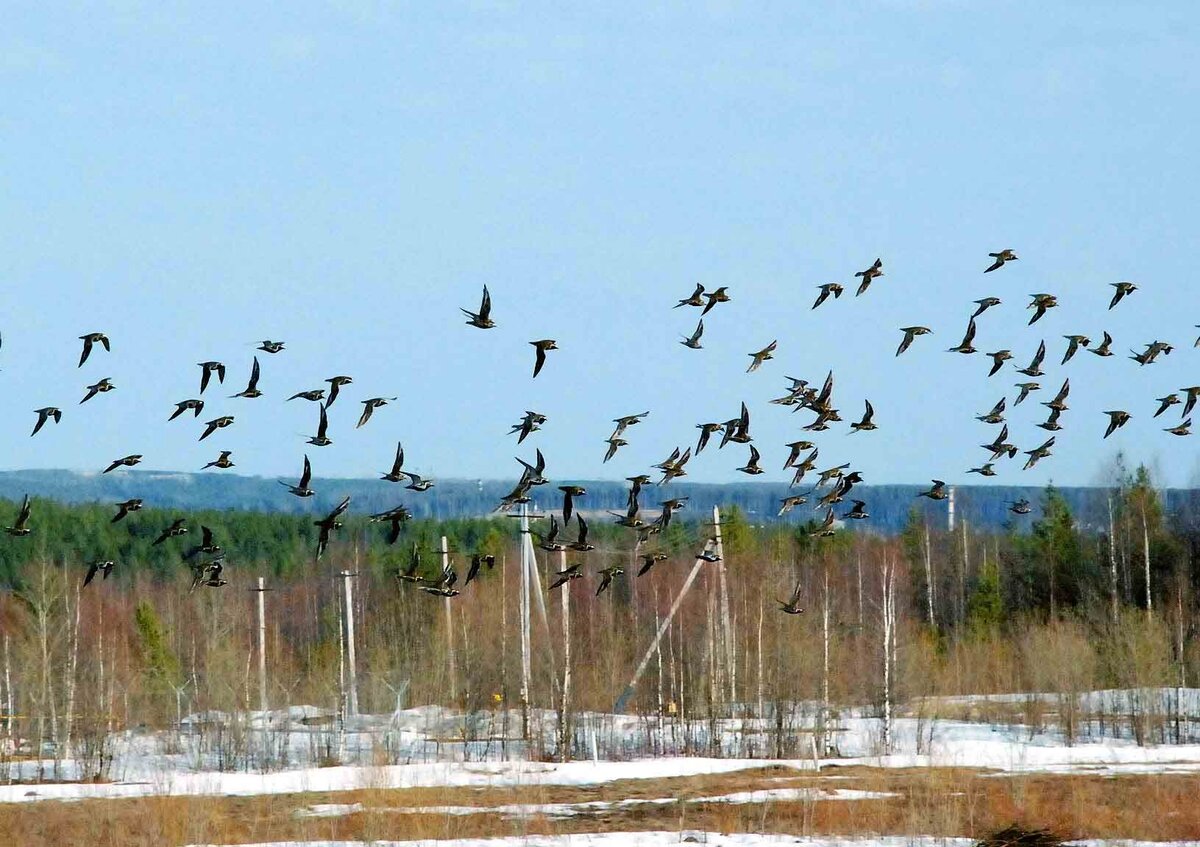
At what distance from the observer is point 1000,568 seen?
294 ft

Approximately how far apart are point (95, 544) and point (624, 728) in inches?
2811

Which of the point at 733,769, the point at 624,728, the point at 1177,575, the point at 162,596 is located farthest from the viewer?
the point at 162,596

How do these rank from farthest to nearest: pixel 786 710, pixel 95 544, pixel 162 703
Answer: pixel 95 544, pixel 162 703, pixel 786 710

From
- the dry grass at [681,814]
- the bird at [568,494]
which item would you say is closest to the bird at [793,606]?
the dry grass at [681,814]

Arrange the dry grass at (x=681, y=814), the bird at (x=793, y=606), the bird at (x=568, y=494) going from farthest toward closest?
the bird at (x=793, y=606)
the dry grass at (x=681, y=814)
the bird at (x=568, y=494)

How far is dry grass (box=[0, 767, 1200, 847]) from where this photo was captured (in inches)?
1239

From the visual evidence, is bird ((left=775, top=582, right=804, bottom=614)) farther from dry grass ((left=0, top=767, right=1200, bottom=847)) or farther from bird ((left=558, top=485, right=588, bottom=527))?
bird ((left=558, top=485, right=588, bottom=527))

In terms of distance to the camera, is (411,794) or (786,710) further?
(786,710)

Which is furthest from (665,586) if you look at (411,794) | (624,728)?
(411,794)

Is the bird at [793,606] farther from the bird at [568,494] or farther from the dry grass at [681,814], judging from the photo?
the bird at [568,494]

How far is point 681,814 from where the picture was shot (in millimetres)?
34625

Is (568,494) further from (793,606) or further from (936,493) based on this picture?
(793,606)

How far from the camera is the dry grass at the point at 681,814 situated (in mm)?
31469

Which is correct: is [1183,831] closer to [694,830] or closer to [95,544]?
[694,830]
